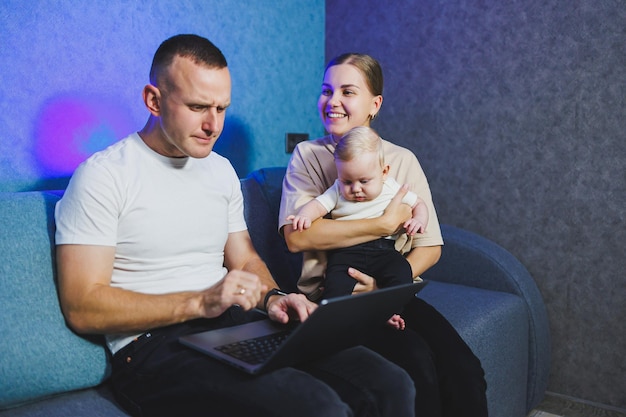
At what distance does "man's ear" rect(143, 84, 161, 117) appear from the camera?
1.45m

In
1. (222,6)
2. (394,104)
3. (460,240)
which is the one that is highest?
(222,6)

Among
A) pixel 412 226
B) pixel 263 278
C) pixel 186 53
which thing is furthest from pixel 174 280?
pixel 412 226

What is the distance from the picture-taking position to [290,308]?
58.1 inches

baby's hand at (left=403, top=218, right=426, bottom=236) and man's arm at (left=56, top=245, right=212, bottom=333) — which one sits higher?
baby's hand at (left=403, top=218, right=426, bottom=236)

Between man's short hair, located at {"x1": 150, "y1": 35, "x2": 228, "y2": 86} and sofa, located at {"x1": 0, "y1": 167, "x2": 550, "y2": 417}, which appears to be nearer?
sofa, located at {"x1": 0, "y1": 167, "x2": 550, "y2": 417}

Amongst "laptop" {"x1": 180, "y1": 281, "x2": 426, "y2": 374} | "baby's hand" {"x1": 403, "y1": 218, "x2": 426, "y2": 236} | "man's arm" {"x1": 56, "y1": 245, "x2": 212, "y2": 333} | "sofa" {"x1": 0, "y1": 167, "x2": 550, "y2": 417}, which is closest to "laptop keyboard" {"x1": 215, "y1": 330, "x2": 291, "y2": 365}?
"laptop" {"x1": 180, "y1": 281, "x2": 426, "y2": 374}

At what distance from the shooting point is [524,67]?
7.61ft

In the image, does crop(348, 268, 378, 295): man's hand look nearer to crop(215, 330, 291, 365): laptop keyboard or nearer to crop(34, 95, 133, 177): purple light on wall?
crop(215, 330, 291, 365): laptop keyboard

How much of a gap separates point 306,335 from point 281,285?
94 centimetres

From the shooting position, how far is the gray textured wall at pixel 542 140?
2.18 metres

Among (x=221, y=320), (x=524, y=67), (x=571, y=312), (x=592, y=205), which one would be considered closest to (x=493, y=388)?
(x=571, y=312)

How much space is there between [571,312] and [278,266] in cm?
117

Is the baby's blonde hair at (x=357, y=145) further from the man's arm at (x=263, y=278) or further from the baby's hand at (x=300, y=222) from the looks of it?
the man's arm at (x=263, y=278)

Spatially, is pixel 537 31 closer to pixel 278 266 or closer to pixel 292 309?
pixel 278 266
